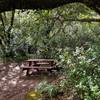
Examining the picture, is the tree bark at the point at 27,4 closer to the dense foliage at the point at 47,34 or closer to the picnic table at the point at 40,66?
the picnic table at the point at 40,66

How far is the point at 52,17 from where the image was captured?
14406 millimetres

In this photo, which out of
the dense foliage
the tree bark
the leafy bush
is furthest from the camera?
the dense foliage

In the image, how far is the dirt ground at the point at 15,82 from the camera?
31.4ft

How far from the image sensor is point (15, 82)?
1141cm

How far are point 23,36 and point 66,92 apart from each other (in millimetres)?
10218

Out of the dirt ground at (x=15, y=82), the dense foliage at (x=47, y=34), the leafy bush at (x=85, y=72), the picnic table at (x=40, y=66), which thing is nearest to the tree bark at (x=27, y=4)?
the leafy bush at (x=85, y=72)

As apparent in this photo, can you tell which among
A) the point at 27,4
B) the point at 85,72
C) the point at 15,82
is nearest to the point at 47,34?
the point at 15,82

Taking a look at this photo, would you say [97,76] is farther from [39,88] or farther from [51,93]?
[39,88]

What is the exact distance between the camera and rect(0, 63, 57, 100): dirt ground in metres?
9.57

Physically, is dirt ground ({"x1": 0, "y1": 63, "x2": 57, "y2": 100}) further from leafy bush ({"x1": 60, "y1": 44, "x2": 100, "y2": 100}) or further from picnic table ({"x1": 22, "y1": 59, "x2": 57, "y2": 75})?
leafy bush ({"x1": 60, "y1": 44, "x2": 100, "y2": 100})

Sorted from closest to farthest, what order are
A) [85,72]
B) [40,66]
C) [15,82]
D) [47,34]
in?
[85,72]
[15,82]
[40,66]
[47,34]

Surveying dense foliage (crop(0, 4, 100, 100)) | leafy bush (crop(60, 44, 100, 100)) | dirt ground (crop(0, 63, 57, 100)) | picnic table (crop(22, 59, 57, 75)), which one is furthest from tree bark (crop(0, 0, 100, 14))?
dense foliage (crop(0, 4, 100, 100))

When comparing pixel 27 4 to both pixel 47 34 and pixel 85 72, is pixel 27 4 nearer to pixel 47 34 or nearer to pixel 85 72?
pixel 85 72

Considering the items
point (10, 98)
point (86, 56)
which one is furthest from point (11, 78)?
point (86, 56)
